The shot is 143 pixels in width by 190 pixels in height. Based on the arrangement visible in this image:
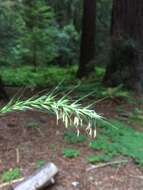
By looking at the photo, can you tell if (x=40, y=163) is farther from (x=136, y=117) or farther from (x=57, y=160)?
(x=136, y=117)

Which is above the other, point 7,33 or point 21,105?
point 21,105

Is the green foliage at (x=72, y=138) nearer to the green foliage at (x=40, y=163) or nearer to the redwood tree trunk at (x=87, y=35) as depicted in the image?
the green foliage at (x=40, y=163)

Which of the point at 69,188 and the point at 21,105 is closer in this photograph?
the point at 21,105

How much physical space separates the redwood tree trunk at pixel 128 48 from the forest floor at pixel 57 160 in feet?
7.94

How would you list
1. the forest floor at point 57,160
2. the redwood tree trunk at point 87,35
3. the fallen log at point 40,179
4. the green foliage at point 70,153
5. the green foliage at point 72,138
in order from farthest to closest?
the redwood tree trunk at point 87,35, the green foliage at point 72,138, the green foliage at point 70,153, the forest floor at point 57,160, the fallen log at point 40,179

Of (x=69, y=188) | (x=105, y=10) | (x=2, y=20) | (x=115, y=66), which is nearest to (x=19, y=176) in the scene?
(x=69, y=188)

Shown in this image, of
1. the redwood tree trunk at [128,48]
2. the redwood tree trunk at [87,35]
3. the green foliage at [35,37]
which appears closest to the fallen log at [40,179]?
the redwood tree trunk at [128,48]

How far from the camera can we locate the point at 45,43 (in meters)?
15.2

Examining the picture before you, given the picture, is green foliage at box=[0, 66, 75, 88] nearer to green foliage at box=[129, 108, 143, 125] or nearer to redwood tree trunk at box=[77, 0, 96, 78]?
redwood tree trunk at box=[77, 0, 96, 78]

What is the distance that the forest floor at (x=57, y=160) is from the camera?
15.8 ft

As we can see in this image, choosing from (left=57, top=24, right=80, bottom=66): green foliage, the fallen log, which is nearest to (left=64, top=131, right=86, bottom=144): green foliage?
the fallen log

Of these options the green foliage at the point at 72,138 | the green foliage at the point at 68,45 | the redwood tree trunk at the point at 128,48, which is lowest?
the green foliage at the point at 68,45

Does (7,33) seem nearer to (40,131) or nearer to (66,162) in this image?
(40,131)

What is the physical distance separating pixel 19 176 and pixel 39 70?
10685 mm
